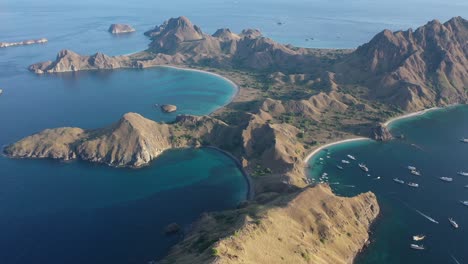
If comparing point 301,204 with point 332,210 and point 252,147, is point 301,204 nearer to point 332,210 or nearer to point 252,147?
point 332,210

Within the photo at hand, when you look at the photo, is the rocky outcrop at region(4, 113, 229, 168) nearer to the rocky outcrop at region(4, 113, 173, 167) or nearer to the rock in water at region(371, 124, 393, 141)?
the rocky outcrop at region(4, 113, 173, 167)

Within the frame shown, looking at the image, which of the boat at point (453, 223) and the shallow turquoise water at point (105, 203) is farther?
the boat at point (453, 223)

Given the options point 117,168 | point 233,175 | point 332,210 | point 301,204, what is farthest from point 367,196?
point 117,168

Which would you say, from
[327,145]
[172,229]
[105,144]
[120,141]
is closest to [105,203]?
[172,229]

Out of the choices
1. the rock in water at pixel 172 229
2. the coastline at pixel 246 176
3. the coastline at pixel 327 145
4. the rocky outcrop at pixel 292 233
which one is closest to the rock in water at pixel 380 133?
the coastline at pixel 327 145

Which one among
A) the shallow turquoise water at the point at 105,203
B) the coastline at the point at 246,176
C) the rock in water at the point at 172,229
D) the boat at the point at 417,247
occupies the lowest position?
the shallow turquoise water at the point at 105,203

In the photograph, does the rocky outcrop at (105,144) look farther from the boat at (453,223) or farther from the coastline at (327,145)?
the boat at (453,223)

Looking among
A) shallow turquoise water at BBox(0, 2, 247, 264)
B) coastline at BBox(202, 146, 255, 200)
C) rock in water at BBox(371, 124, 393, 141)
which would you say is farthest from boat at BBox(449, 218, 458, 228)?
shallow turquoise water at BBox(0, 2, 247, 264)
